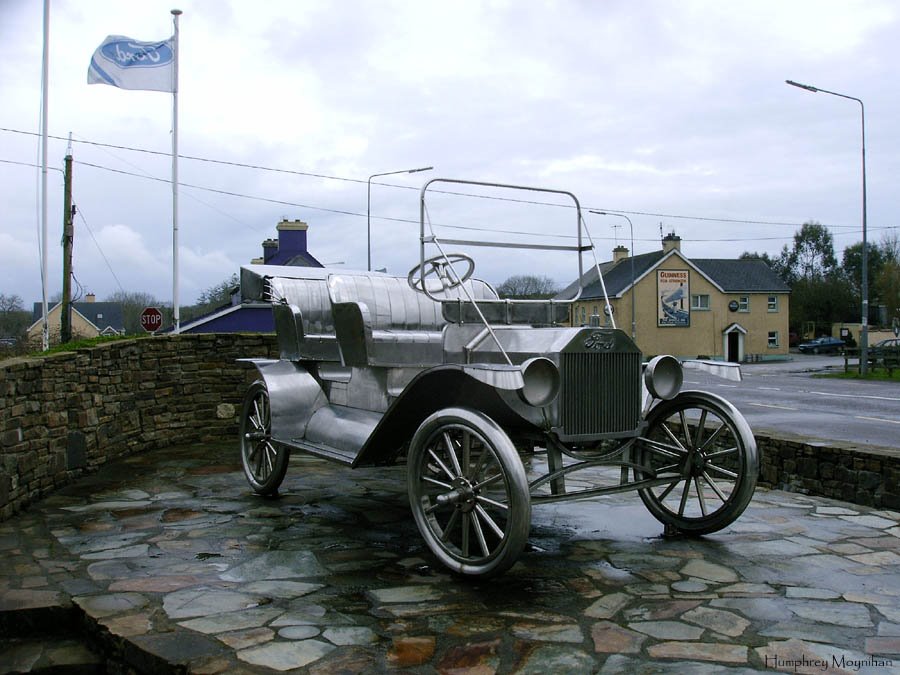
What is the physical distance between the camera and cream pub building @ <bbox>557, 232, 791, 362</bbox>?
49.1 m

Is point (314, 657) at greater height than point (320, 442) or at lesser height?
lesser

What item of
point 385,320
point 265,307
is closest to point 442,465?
point 385,320

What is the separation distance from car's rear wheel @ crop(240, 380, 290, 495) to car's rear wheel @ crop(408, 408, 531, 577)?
Answer: 1854mm

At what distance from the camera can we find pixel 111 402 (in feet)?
27.0

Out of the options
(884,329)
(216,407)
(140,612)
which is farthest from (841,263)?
(140,612)

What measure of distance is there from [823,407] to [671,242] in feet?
111

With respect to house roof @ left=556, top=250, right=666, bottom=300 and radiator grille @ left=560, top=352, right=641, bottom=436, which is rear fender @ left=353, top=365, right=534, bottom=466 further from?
house roof @ left=556, top=250, right=666, bottom=300

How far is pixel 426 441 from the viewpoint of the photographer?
4461 mm

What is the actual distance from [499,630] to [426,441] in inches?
46.8

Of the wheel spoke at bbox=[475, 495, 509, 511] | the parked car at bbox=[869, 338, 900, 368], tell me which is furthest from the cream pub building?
the wheel spoke at bbox=[475, 495, 509, 511]

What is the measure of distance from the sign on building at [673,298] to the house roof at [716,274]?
1014 millimetres

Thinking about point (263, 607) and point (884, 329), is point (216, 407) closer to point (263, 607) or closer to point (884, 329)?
point (263, 607)

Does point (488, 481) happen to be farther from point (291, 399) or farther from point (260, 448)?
point (260, 448)

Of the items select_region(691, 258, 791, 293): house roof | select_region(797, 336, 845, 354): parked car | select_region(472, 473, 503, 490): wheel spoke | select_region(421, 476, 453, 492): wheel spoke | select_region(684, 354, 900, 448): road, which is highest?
select_region(691, 258, 791, 293): house roof
